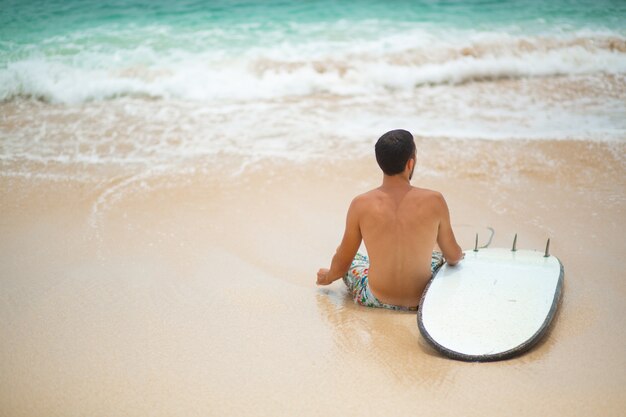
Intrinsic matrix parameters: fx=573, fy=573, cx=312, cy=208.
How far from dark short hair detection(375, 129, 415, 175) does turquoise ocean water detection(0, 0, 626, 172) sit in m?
2.44

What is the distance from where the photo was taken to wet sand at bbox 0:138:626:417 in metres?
2.30

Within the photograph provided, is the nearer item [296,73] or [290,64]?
[296,73]

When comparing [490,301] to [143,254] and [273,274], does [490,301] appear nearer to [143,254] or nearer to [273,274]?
[273,274]

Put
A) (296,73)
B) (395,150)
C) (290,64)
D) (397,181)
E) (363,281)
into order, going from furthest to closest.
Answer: (290,64), (296,73), (363,281), (397,181), (395,150)

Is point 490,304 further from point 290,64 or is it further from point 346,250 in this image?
point 290,64

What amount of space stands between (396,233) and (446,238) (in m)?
0.30

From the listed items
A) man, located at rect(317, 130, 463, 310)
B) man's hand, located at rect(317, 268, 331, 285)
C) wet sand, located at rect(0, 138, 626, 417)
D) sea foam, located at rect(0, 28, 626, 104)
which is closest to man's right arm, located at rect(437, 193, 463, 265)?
man, located at rect(317, 130, 463, 310)

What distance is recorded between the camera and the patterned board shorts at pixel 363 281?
2902 mm

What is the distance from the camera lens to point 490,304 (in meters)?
2.67

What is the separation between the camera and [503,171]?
14.9ft

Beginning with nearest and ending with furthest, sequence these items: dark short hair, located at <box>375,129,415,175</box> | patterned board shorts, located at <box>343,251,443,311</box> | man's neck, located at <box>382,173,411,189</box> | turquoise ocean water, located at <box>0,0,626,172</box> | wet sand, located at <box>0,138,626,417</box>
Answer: wet sand, located at <box>0,138,626,417</box>, dark short hair, located at <box>375,129,415,175</box>, man's neck, located at <box>382,173,411,189</box>, patterned board shorts, located at <box>343,251,443,311</box>, turquoise ocean water, located at <box>0,0,626,172</box>

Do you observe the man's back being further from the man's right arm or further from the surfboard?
the surfboard

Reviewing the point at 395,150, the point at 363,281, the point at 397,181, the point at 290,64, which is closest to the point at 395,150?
the point at 395,150

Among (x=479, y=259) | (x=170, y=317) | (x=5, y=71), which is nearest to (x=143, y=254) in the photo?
(x=170, y=317)
